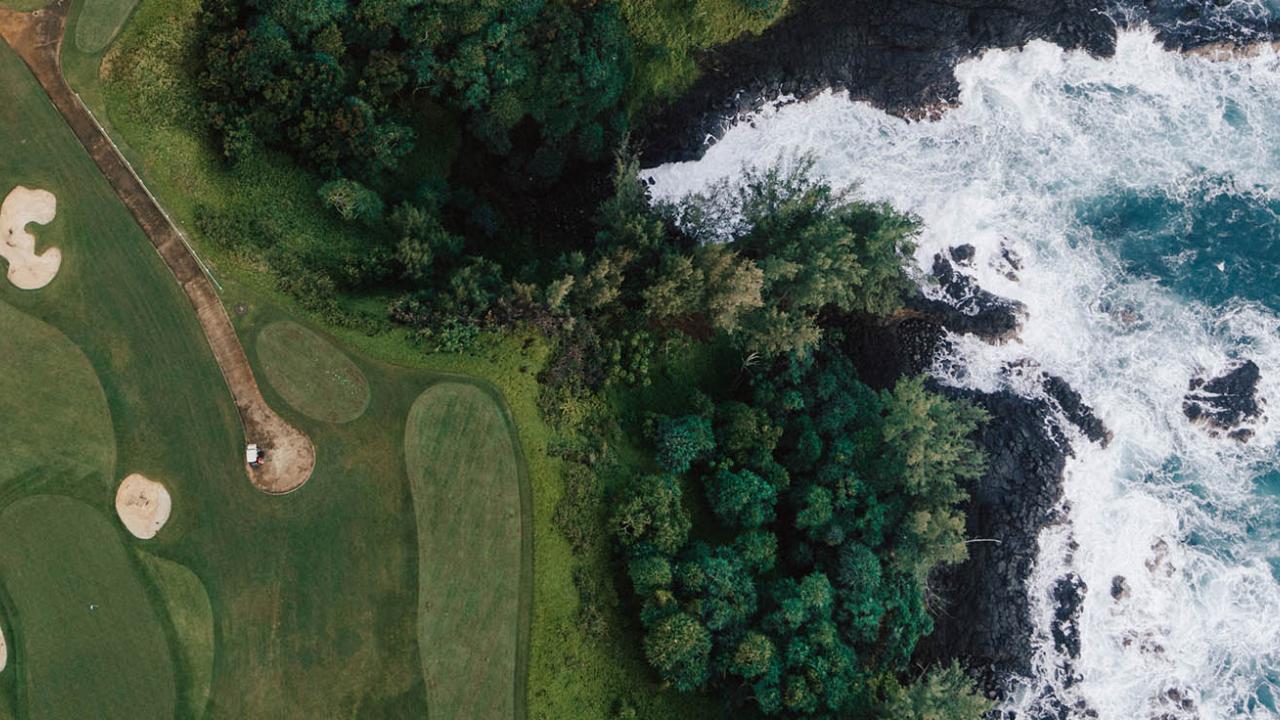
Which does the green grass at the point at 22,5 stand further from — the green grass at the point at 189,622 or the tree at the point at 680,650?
the tree at the point at 680,650

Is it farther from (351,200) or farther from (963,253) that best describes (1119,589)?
(351,200)

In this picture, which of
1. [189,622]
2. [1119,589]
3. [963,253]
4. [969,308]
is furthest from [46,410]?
[1119,589]

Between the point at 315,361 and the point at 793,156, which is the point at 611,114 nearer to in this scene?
the point at 793,156

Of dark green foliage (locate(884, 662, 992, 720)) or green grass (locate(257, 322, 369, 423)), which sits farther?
green grass (locate(257, 322, 369, 423))

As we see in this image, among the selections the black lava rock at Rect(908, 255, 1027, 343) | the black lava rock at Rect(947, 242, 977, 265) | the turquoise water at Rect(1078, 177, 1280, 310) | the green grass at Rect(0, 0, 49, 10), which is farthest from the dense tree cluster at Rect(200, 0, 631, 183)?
the turquoise water at Rect(1078, 177, 1280, 310)

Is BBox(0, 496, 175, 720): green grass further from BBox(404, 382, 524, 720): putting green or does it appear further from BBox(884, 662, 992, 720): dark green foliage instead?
BBox(884, 662, 992, 720): dark green foliage

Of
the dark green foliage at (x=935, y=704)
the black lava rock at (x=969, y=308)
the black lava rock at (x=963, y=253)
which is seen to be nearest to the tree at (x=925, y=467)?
the dark green foliage at (x=935, y=704)

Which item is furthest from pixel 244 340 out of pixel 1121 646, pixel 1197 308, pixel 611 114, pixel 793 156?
pixel 1197 308
